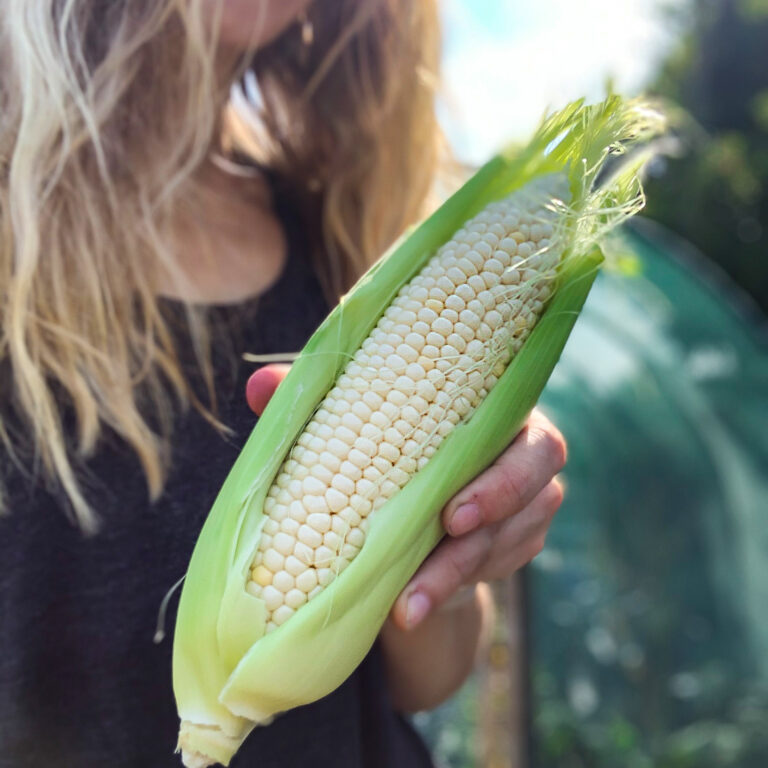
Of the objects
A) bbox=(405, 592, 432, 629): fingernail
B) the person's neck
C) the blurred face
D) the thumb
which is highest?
the blurred face

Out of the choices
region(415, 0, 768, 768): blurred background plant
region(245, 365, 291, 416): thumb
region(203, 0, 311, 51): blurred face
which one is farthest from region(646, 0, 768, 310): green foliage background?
region(245, 365, 291, 416): thumb

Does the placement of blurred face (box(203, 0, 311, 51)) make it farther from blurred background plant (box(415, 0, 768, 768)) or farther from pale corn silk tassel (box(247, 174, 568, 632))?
blurred background plant (box(415, 0, 768, 768))

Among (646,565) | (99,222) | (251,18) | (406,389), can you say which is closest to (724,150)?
(646,565)

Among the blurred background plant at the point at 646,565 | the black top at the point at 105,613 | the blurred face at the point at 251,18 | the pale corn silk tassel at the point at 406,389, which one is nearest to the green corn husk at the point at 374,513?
the pale corn silk tassel at the point at 406,389

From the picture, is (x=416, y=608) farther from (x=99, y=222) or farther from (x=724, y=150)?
(x=724, y=150)

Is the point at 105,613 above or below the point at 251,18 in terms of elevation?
below

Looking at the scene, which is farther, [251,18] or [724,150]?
[724,150]
